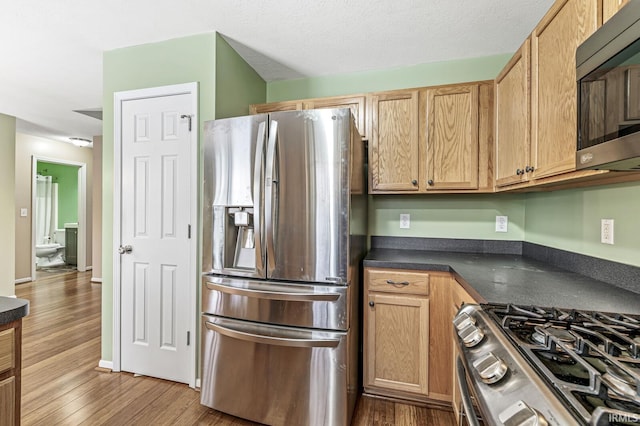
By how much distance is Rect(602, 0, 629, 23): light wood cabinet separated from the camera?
38.2 inches

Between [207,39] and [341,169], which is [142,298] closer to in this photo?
[341,169]

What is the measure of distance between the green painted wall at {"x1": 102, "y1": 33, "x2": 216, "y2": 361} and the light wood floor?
0.96 ft

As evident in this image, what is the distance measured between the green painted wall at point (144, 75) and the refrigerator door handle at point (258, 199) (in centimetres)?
62

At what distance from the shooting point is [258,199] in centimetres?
172

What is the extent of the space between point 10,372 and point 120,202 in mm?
1567

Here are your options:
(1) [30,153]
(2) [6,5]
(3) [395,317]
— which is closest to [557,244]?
(3) [395,317]

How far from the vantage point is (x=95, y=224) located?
Answer: 200 inches

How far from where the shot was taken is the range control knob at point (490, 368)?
2.37ft

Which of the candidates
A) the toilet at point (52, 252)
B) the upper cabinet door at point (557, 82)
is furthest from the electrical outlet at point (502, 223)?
the toilet at point (52, 252)

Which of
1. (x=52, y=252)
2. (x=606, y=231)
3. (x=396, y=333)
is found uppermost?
(x=606, y=231)

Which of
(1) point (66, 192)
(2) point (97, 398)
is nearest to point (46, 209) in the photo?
(1) point (66, 192)

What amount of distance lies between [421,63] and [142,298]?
113 inches

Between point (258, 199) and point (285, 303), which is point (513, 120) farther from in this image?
point (285, 303)

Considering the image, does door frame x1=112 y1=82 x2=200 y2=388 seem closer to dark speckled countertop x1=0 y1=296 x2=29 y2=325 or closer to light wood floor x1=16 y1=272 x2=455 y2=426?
light wood floor x1=16 y1=272 x2=455 y2=426
